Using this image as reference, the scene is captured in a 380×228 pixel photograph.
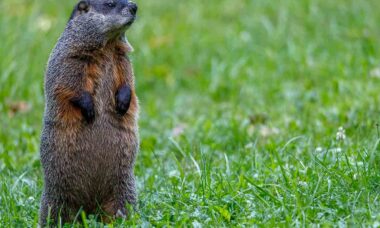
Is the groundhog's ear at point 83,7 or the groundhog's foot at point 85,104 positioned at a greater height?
the groundhog's ear at point 83,7

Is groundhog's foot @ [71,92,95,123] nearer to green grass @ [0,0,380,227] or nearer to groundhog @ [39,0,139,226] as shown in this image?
groundhog @ [39,0,139,226]

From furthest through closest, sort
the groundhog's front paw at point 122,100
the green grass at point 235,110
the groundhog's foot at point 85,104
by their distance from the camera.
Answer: the groundhog's front paw at point 122,100 → the groundhog's foot at point 85,104 → the green grass at point 235,110

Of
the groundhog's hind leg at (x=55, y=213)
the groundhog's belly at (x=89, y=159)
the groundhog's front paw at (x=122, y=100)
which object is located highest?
the groundhog's front paw at (x=122, y=100)

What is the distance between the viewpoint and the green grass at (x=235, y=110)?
14.7ft

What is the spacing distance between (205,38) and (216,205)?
217 inches

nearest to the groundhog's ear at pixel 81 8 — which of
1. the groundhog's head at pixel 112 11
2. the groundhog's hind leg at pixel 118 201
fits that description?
the groundhog's head at pixel 112 11

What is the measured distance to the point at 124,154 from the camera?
15.6 feet

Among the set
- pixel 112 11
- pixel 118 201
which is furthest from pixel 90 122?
pixel 112 11

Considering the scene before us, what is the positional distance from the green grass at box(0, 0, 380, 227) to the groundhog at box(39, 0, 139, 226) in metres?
0.24

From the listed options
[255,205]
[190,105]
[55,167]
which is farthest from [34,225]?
[190,105]

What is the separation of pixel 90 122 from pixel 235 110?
9.90 ft

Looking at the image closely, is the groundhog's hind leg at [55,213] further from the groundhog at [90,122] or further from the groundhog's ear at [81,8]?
the groundhog's ear at [81,8]

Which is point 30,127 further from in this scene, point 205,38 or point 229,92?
point 205,38

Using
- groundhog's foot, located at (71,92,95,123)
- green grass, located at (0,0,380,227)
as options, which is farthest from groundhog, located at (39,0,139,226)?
green grass, located at (0,0,380,227)
